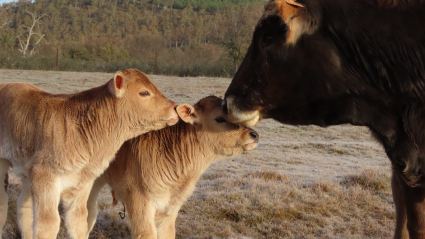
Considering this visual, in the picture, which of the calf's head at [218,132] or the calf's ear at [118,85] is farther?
the calf's head at [218,132]

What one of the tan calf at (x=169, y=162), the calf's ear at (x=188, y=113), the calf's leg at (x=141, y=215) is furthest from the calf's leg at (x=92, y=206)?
the calf's ear at (x=188, y=113)

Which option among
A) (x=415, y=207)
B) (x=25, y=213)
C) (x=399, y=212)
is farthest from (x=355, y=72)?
(x=25, y=213)

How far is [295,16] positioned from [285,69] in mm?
384

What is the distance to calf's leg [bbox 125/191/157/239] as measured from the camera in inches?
197

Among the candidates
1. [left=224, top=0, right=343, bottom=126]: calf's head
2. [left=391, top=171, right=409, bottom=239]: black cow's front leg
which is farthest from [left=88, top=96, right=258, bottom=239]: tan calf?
[left=224, top=0, right=343, bottom=126]: calf's head

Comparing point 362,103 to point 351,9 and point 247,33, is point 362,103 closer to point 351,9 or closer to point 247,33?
point 351,9

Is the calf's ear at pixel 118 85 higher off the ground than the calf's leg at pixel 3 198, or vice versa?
the calf's ear at pixel 118 85

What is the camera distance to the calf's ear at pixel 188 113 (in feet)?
17.3

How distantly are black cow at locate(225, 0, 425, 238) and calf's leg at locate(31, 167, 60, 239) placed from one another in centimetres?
241

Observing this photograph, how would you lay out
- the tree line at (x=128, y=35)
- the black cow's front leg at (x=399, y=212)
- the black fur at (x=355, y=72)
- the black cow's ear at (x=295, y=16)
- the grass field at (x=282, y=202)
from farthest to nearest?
the tree line at (x=128, y=35), the grass field at (x=282, y=202), the black cow's front leg at (x=399, y=212), the black cow's ear at (x=295, y=16), the black fur at (x=355, y=72)

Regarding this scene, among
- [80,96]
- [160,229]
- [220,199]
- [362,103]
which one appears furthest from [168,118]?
[220,199]

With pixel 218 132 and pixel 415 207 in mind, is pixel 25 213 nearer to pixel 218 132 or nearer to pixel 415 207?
pixel 218 132

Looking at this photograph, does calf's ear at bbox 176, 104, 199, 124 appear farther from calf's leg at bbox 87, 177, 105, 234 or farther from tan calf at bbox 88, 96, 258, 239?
calf's leg at bbox 87, 177, 105, 234

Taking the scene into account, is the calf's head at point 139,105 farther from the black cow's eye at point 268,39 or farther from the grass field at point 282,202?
the grass field at point 282,202
